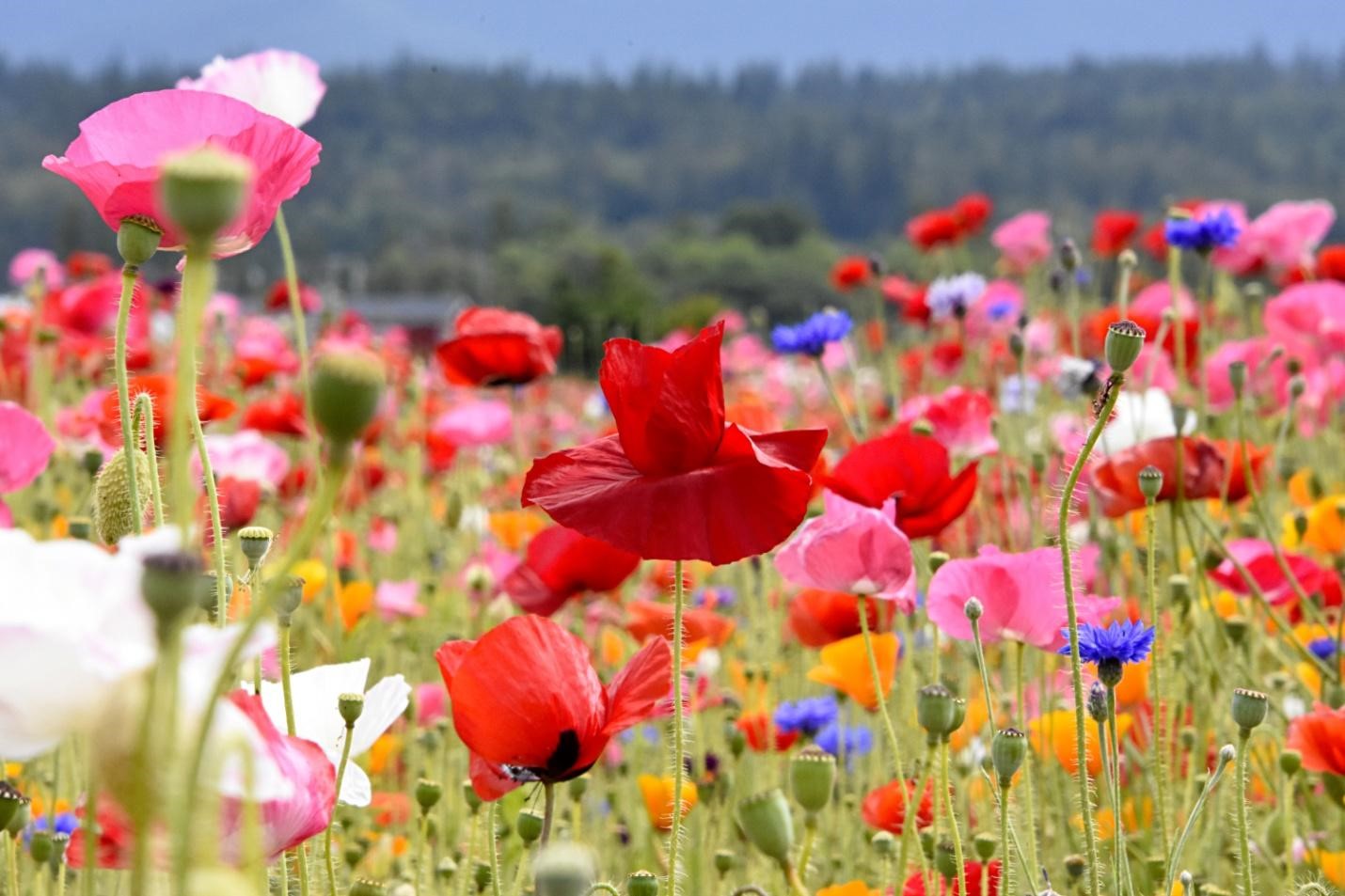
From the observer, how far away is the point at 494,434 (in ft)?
8.16

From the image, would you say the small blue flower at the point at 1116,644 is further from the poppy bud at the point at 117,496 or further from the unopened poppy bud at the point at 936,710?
the poppy bud at the point at 117,496

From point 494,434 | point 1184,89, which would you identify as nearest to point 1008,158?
point 1184,89

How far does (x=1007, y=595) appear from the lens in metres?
0.98

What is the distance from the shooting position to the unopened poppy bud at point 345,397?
36cm

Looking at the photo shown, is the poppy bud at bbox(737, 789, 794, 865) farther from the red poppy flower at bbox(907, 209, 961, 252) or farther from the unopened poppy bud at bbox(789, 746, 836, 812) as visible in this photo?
the red poppy flower at bbox(907, 209, 961, 252)

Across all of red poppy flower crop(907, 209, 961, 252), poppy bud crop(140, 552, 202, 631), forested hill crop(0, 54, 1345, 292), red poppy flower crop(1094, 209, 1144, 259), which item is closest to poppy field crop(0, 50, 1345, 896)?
poppy bud crop(140, 552, 202, 631)

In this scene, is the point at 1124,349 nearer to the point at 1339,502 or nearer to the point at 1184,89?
the point at 1339,502

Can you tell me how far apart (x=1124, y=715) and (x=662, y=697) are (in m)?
0.67

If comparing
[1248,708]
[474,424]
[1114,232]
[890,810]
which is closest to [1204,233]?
[890,810]

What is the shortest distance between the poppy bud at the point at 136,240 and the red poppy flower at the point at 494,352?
989 mm

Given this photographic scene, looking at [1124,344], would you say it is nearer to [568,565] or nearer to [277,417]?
[568,565]

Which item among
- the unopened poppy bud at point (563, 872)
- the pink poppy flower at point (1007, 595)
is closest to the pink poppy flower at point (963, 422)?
the pink poppy flower at point (1007, 595)

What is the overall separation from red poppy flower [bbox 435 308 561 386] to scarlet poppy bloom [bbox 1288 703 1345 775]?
3.16ft

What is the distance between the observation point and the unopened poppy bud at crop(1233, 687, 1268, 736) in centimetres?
81
